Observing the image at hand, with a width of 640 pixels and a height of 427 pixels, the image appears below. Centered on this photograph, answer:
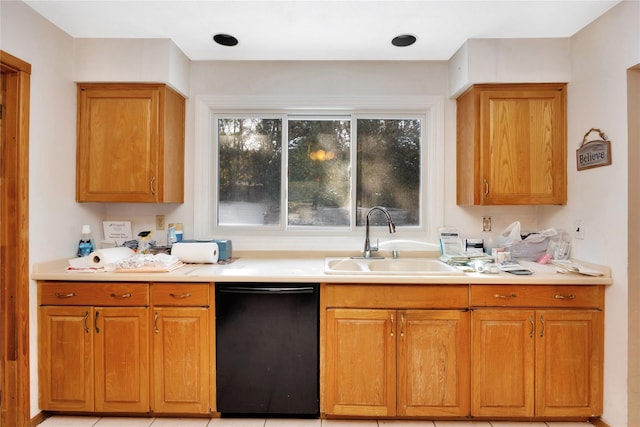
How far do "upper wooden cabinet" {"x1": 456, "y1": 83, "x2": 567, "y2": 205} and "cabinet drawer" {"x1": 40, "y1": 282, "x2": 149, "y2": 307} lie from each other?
7.22ft

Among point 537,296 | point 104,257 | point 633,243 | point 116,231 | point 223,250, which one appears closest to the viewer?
point 633,243

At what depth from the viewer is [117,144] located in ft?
7.53

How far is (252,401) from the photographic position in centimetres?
198

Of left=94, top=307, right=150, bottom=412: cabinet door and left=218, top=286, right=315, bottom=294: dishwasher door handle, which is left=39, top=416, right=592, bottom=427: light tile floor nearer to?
left=94, top=307, right=150, bottom=412: cabinet door

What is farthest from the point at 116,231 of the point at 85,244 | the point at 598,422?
the point at 598,422

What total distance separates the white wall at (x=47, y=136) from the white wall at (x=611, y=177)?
3198 mm

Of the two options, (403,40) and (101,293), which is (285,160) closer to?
(403,40)

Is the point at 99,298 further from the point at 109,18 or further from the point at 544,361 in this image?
the point at 544,361

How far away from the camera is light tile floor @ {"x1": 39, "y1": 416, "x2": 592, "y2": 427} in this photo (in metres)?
1.97

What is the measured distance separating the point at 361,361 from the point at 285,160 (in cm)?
152

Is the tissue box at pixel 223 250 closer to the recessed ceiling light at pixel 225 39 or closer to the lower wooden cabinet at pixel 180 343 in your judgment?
the lower wooden cabinet at pixel 180 343

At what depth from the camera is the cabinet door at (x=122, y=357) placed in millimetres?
1979

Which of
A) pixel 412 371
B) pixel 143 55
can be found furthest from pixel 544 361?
pixel 143 55

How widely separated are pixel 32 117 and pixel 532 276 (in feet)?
9.63
